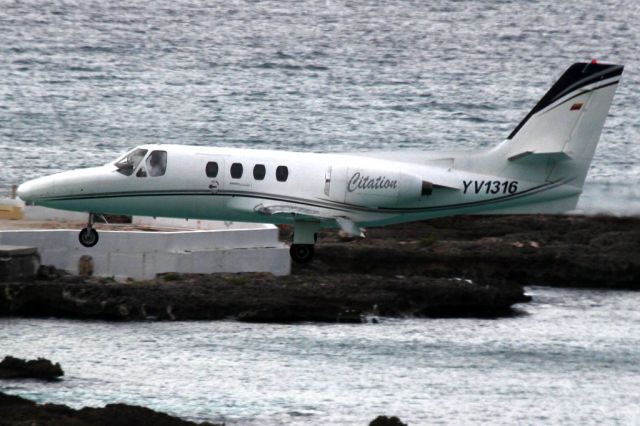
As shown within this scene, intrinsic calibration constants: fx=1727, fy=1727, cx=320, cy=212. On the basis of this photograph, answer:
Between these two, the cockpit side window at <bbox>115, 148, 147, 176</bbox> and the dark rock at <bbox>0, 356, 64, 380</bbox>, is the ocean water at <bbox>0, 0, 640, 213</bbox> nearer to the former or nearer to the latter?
the cockpit side window at <bbox>115, 148, 147, 176</bbox>

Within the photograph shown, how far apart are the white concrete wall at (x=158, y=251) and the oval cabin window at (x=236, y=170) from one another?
8.93 m

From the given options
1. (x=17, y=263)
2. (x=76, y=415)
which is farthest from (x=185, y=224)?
(x=76, y=415)

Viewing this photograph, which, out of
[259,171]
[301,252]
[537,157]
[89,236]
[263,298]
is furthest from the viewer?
[263,298]

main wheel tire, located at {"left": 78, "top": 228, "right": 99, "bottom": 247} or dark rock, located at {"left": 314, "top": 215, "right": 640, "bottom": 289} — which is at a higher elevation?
main wheel tire, located at {"left": 78, "top": 228, "right": 99, "bottom": 247}

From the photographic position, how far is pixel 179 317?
56.1m

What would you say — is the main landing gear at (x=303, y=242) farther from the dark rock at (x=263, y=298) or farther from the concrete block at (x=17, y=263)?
the concrete block at (x=17, y=263)

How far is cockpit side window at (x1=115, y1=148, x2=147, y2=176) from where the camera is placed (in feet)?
163

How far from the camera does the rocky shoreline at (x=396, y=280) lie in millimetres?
55688

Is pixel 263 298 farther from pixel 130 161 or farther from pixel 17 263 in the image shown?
pixel 130 161

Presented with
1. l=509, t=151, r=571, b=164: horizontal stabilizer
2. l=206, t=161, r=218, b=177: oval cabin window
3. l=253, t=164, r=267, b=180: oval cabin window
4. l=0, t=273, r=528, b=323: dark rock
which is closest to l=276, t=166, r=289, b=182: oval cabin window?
l=253, t=164, r=267, b=180: oval cabin window

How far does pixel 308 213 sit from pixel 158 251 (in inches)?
386

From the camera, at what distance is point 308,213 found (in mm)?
49594

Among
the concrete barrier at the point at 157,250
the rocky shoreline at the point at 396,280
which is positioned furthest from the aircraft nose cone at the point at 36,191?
the concrete barrier at the point at 157,250

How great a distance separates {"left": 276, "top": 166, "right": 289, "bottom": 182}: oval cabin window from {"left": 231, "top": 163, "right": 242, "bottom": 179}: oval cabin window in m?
1.10
